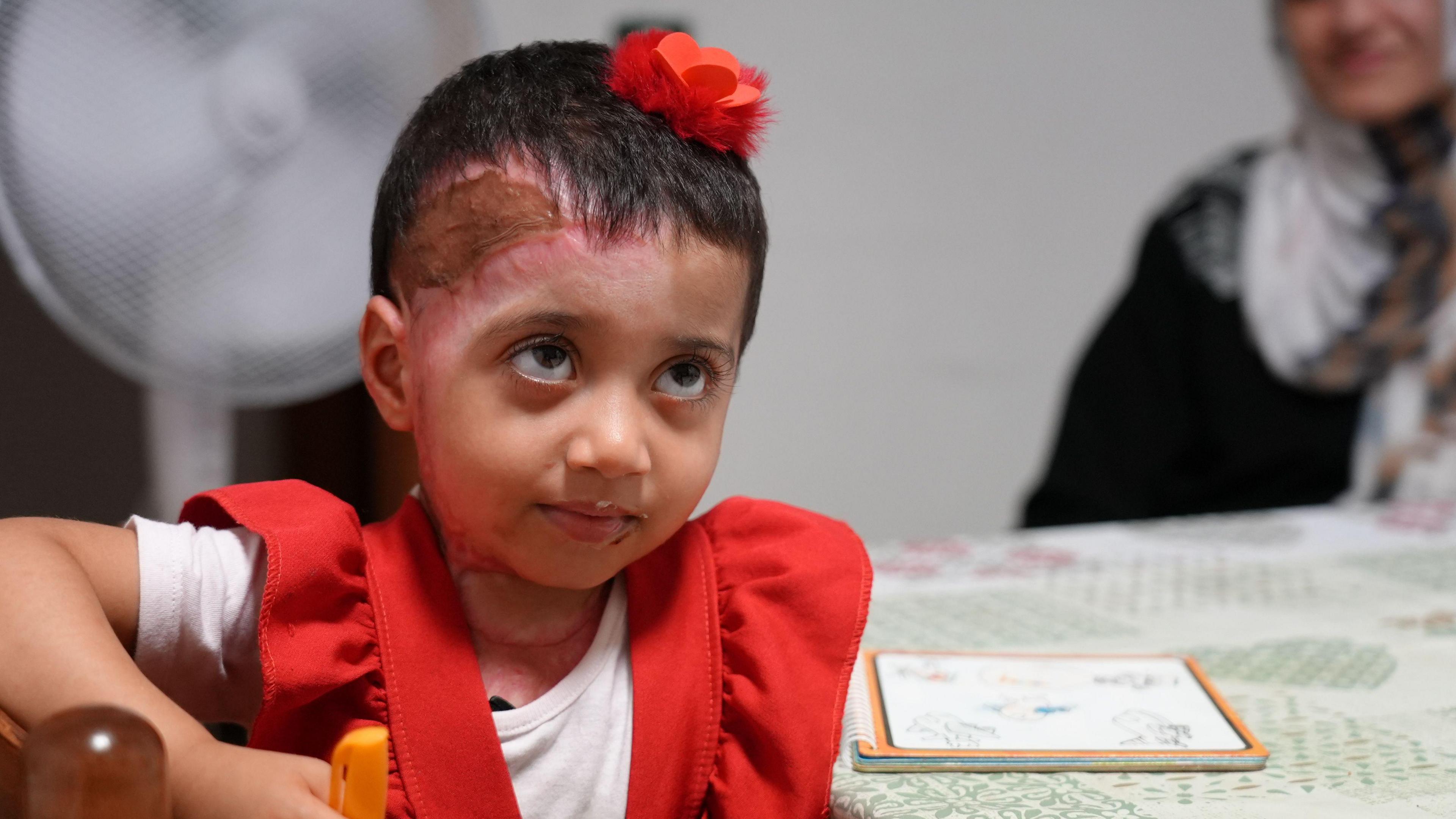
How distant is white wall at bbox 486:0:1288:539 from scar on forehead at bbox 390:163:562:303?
1396mm

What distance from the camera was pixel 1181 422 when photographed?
193 cm

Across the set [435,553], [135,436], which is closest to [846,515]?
[135,436]

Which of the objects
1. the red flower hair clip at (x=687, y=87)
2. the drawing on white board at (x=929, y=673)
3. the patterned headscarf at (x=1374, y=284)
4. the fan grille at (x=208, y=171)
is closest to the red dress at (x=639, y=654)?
the drawing on white board at (x=929, y=673)

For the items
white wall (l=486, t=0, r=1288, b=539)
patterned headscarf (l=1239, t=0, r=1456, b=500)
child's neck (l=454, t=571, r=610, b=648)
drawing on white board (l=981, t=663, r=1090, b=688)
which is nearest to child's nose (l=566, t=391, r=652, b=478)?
child's neck (l=454, t=571, r=610, b=648)

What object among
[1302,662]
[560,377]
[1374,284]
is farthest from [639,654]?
[1374,284]

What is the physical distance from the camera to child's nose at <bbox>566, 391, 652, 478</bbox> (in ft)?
2.01

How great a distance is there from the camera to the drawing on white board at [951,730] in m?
0.73

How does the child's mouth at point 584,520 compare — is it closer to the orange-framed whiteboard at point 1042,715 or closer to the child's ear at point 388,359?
the child's ear at point 388,359

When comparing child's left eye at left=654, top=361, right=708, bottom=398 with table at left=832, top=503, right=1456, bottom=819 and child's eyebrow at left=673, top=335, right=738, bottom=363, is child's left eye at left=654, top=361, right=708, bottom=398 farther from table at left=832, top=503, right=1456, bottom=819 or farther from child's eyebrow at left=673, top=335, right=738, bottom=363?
table at left=832, top=503, right=1456, bottom=819

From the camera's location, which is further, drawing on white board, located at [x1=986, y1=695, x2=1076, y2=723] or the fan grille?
the fan grille

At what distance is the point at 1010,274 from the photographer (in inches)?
93.5

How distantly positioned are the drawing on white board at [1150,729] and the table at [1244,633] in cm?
3

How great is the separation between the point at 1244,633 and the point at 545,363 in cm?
69

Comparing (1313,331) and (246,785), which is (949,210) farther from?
(246,785)
